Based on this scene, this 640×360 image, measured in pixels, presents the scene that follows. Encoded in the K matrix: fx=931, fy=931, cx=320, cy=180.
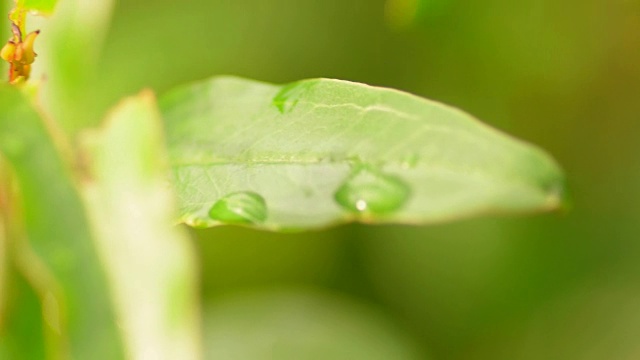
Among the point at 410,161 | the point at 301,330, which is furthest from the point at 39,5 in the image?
the point at 301,330

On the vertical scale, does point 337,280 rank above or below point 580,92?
below

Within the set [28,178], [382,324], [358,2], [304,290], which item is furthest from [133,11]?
[28,178]

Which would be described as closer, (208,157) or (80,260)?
(80,260)

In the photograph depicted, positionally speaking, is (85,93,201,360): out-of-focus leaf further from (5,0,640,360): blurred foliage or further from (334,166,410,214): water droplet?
(5,0,640,360): blurred foliage

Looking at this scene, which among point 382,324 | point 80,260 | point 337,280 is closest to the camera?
point 80,260

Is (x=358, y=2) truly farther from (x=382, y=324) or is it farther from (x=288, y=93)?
(x=288, y=93)

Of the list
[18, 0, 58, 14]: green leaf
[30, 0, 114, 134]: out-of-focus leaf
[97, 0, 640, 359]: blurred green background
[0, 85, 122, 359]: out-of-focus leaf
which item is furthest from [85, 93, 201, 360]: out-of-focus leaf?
[97, 0, 640, 359]: blurred green background

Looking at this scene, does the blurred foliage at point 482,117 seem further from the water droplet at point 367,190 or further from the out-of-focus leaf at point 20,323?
the out-of-focus leaf at point 20,323
